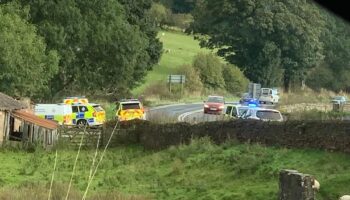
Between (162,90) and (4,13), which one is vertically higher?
(4,13)

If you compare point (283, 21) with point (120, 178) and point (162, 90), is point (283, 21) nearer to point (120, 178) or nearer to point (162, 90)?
point (162, 90)

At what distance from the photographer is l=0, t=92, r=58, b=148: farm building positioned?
3728cm

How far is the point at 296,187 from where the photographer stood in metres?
14.6

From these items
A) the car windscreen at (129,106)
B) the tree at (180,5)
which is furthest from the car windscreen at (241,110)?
the tree at (180,5)

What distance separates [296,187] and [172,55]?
8668cm

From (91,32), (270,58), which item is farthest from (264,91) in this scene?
(91,32)

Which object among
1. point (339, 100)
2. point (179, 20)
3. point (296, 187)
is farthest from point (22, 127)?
point (179, 20)

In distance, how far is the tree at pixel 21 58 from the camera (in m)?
48.9

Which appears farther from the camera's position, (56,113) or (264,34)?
(264,34)

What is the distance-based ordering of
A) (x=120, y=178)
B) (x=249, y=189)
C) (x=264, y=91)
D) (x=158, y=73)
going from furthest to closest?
(x=158, y=73)
(x=264, y=91)
(x=120, y=178)
(x=249, y=189)

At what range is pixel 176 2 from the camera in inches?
4963

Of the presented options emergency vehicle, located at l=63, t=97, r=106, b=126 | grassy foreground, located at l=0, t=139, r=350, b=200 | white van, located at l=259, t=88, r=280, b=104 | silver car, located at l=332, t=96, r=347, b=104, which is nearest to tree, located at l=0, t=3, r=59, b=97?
emergency vehicle, located at l=63, t=97, r=106, b=126

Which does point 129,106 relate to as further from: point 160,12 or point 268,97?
point 160,12

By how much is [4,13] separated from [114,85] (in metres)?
14.0
